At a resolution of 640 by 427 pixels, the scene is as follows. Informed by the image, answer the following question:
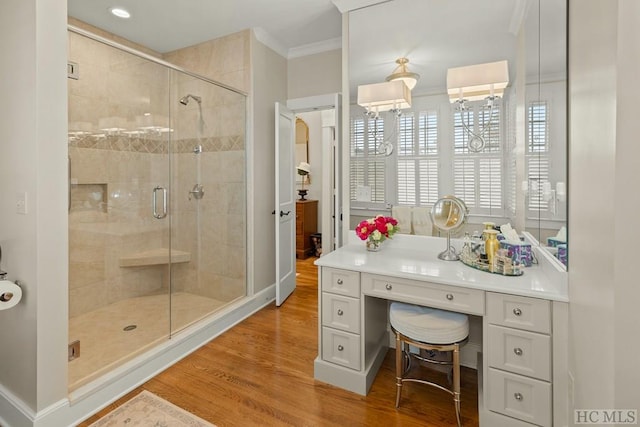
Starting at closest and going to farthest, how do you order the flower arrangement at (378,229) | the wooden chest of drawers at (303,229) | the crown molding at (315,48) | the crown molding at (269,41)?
the flower arrangement at (378,229) → the crown molding at (269,41) → the crown molding at (315,48) → the wooden chest of drawers at (303,229)

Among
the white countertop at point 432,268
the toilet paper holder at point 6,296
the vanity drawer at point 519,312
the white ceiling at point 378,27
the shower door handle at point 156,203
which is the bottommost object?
the vanity drawer at point 519,312

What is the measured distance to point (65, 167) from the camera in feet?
5.32

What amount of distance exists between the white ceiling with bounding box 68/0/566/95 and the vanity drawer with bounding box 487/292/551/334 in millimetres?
1121

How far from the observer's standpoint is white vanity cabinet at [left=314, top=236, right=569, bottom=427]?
4.81 ft

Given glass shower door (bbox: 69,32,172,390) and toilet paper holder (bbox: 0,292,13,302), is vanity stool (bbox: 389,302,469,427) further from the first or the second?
toilet paper holder (bbox: 0,292,13,302)

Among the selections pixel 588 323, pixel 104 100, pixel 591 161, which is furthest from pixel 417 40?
pixel 104 100

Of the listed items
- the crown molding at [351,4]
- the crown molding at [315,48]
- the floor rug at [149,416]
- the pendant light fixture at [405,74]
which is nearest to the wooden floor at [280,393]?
the floor rug at [149,416]

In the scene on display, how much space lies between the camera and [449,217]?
214 centimetres

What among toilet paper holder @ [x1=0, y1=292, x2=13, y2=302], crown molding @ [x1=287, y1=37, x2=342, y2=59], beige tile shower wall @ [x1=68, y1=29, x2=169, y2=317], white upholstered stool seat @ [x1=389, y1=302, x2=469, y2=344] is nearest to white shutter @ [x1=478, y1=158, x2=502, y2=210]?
white upholstered stool seat @ [x1=389, y1=302, x2=469, y2=344]

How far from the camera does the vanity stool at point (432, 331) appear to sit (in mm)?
1686

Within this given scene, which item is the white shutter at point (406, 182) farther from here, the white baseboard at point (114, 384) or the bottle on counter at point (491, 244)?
the white baseboard at point (114, 384)

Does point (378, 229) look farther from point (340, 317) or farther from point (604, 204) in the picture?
point (604, 204)

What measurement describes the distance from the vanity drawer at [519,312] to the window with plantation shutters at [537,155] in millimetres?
508

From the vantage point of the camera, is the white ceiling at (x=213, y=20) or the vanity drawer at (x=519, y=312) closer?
the vanity drawer at (x=519, y=312)
